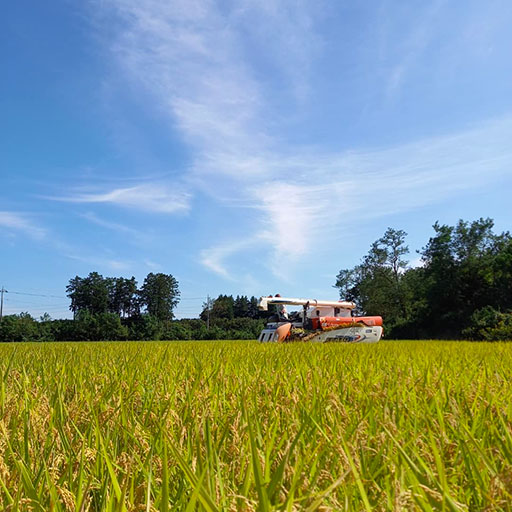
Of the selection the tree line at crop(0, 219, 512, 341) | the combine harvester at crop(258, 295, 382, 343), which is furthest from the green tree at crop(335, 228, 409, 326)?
the combine harvester at crop(258, 295, 382, 343)

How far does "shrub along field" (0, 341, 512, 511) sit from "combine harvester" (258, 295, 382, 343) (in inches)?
445

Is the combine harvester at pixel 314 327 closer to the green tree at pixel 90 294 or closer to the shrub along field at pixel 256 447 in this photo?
the shrub along field at pixel 256 447

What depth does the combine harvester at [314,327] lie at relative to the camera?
14.7 meters

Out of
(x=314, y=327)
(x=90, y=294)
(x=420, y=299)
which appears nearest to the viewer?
(x=314, y=327)

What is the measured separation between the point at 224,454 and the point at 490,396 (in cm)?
171

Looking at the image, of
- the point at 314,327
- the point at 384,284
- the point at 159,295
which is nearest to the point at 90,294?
the point at 159,295

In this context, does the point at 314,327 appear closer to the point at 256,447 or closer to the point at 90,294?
the point at 256,447

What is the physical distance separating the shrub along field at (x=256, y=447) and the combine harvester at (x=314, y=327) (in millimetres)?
11303

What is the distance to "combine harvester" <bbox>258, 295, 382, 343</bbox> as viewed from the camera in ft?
48.3

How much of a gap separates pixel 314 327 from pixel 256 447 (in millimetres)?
14338

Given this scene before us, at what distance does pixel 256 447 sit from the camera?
0.94 meters

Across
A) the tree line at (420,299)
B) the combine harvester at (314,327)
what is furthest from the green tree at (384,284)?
the combine harvester at (314,327)

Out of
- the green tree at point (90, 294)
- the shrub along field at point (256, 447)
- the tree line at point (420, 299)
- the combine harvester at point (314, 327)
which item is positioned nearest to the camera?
the shrub along field at point (256, 447)

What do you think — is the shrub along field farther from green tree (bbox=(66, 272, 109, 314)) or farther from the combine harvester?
green tree (bbox=(66, 272, 109, 314))
